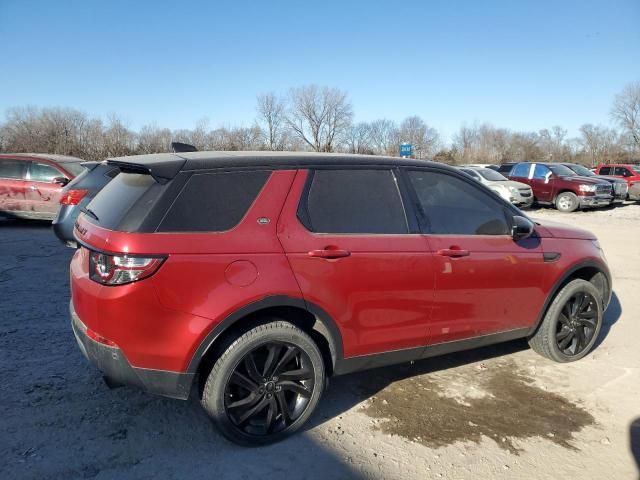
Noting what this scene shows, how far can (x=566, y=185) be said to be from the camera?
1781 centimetres

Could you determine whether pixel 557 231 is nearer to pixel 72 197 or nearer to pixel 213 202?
pixel 213 202

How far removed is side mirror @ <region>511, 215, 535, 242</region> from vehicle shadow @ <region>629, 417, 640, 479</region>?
1.51 meters

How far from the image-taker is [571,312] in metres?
4.20

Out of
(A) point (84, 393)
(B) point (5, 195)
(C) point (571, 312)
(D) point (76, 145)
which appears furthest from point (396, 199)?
(D) point (76, 145)

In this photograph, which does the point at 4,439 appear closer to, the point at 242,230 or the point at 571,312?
the point at 242,230

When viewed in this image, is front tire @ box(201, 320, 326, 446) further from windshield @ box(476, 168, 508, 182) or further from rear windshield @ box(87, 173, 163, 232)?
windshield @ box(476, 168, 508, 182)

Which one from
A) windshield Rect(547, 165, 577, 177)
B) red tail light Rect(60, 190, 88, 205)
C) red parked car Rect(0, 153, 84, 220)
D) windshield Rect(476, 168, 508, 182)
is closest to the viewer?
red tail light Rect(60, 190, 88, 205)

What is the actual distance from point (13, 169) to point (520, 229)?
441 inches

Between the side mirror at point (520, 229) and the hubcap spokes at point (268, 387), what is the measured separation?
6.40ft

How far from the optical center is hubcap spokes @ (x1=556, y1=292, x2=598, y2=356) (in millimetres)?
4176

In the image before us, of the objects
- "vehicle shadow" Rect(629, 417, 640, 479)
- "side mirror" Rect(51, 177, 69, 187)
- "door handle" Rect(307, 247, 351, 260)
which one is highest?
"door handle" Rect(307, 247, 351, 260)

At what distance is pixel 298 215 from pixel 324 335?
2.60 feet

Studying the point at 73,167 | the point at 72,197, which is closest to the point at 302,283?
the point at 72,197

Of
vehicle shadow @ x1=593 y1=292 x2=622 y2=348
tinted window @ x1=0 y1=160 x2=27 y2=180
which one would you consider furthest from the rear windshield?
tinted window @ x1=0 y1=160 x2=27 y2=180
